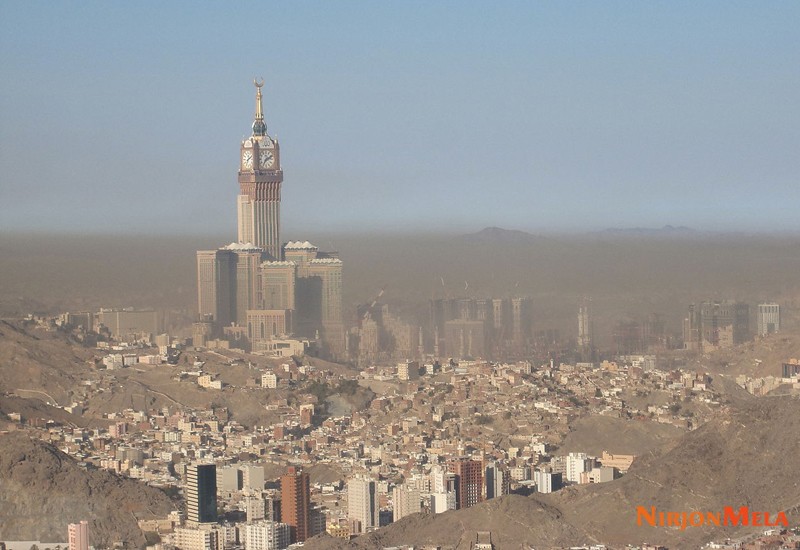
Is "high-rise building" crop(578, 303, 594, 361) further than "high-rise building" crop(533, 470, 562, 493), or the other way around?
"high-rise building" crop(578, 303, 594, 361)

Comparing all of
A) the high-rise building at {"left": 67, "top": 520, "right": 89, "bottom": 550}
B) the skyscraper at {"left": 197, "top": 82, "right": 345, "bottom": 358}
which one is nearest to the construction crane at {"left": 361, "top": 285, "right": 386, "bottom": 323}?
the skyscraper at {"left": 197, "top": 82, "right": 345, "bottom": 358}

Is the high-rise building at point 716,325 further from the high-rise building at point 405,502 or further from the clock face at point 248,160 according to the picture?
the high-rise building at point 405,502

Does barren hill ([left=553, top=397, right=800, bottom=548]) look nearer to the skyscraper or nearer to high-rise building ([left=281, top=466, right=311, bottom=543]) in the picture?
high-rise building ([left=281, top=466, right=311, bottom=543])

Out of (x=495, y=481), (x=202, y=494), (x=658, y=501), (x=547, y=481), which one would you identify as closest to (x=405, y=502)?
(x=495, y=481)

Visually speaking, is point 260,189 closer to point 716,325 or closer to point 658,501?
point 716,325

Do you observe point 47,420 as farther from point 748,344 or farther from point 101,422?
point 748,344

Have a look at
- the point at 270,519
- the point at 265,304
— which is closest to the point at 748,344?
the point at 265,304
